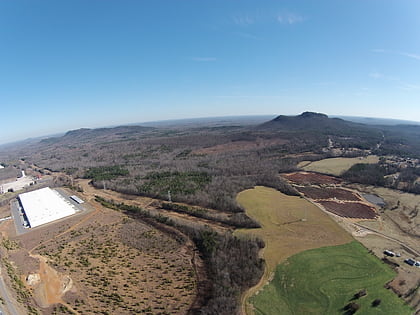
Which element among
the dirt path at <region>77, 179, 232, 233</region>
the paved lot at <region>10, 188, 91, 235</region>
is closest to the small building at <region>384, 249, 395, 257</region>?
the dirt path at <region>77, 179, 232, 233</region>

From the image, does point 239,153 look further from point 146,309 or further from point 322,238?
point 146,309

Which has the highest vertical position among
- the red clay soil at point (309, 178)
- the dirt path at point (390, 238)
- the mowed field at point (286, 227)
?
the red clay soil at point (309, 178)

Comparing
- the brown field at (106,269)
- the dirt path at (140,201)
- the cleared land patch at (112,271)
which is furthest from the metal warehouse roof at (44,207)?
the dirt path at (140,201)

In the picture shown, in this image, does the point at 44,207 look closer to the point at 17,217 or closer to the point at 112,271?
the point at 17,217

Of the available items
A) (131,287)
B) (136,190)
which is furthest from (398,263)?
(136,190)

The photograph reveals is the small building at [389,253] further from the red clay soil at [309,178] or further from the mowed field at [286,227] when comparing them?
the red clay soil at [309,178]

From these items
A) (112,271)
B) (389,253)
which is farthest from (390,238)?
(112,271)

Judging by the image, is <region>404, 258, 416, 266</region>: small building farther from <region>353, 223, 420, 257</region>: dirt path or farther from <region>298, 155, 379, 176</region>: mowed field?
<region>298, 155, 379, 176</region>: mowed field
